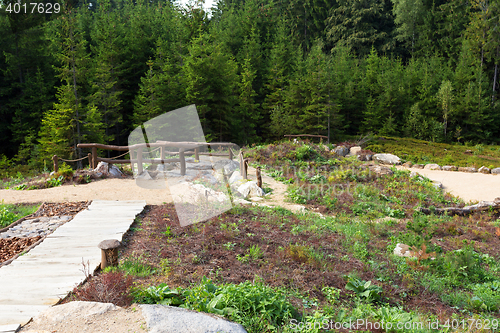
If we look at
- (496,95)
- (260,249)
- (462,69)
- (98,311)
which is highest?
(462,69)

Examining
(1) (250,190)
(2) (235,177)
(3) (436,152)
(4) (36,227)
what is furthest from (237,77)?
(4) (36,227)

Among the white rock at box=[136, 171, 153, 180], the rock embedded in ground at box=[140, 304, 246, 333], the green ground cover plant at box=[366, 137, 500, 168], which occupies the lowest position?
the green ground cover plant at box=[366, 137, 500, 168]

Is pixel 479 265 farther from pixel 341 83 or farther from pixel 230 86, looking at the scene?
pixel 341 83

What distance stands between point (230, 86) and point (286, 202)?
15.2 m

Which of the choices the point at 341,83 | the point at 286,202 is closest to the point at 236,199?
the point at 286,202

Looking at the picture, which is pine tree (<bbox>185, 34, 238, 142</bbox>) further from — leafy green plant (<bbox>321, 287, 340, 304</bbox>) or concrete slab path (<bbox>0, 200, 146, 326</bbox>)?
leafy green plant (<bbox>321, 287, 340, 304</bbox>)

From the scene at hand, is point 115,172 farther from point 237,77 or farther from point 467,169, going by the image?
point 467,169

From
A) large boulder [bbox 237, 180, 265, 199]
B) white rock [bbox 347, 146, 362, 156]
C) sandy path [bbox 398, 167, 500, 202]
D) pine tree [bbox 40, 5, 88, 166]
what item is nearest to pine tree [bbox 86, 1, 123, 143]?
pine tree [bbox 40, 5, 88, 166]

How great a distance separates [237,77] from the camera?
25.1 meters

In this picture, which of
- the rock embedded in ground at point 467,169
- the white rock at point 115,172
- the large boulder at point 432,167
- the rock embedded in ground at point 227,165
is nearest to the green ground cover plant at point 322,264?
the rock embedded in ground at point 227,165

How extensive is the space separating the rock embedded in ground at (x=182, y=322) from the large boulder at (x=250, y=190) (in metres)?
6.72

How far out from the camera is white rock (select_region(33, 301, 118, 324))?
3168mm

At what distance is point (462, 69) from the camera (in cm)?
2734

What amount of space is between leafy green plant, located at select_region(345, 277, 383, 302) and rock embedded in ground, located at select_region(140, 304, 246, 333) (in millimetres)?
1885
